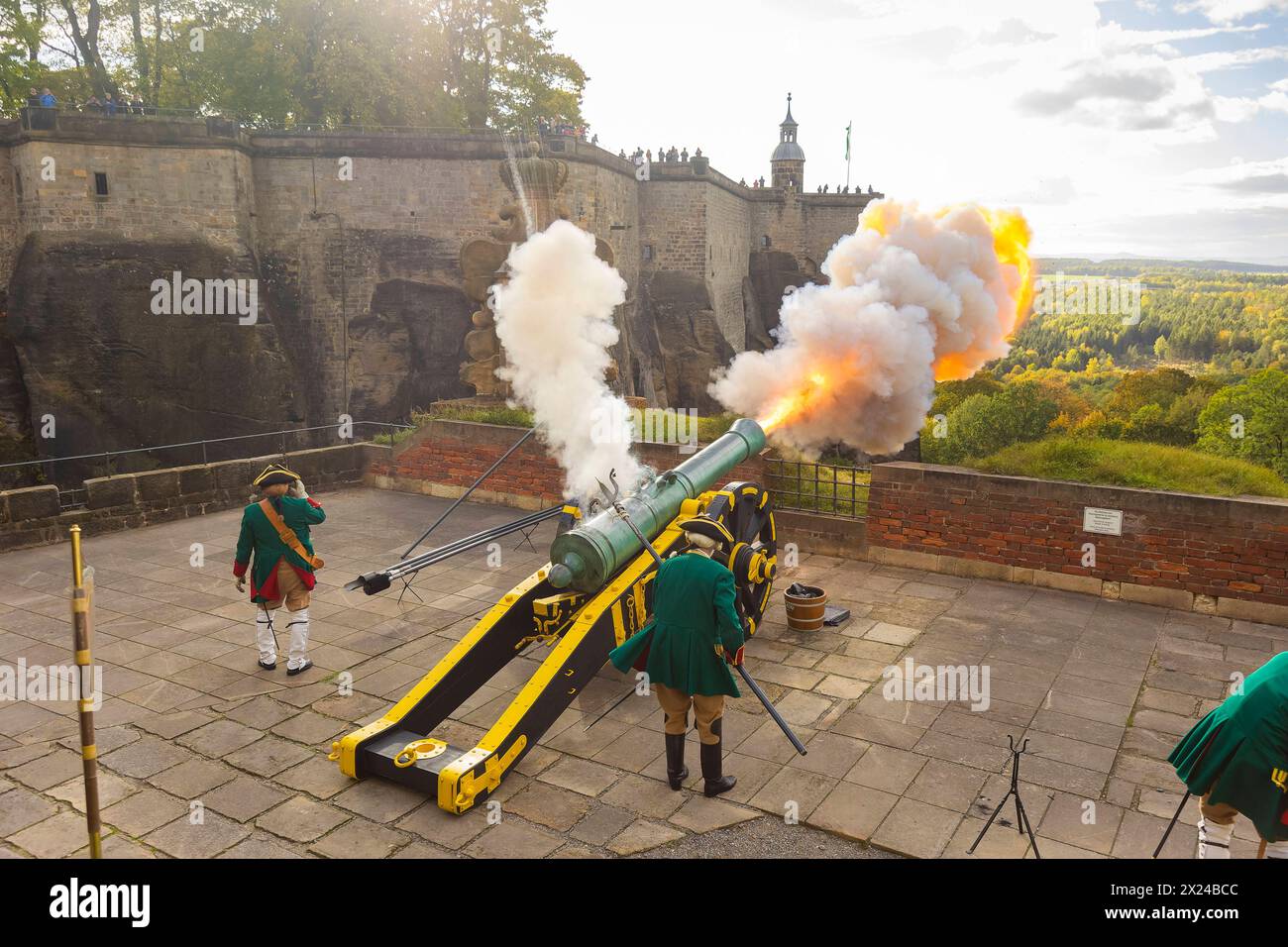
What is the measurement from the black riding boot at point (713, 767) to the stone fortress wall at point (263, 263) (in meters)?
20.4

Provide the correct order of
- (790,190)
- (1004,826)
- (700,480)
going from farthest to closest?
(790,190) < (700,480) < (1004,826)

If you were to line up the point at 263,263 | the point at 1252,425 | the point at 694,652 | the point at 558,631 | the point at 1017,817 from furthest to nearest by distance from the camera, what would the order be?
the point at 263,263 → the point at 1252,425 → the point at 558,631 → the point at 694,652 → the point at 1017,817

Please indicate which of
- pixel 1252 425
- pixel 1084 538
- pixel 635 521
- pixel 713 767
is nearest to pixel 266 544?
pixel 635 521

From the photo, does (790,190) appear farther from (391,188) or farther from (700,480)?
(700,480)

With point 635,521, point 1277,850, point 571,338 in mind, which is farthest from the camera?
point 571,338

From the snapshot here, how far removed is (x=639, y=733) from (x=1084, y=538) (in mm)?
5320

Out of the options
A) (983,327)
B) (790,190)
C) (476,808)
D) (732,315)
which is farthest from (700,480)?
(790,190)

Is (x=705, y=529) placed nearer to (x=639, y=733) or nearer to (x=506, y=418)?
(x=639, y=733)

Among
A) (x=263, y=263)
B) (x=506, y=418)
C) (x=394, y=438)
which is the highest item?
(x=263, y=263)

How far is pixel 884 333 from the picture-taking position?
9.60 metres

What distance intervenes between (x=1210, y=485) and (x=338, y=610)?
27.9ft

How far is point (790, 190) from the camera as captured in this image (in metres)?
46.3

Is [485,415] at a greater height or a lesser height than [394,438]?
greater

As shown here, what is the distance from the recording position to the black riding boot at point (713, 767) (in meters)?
5.48
